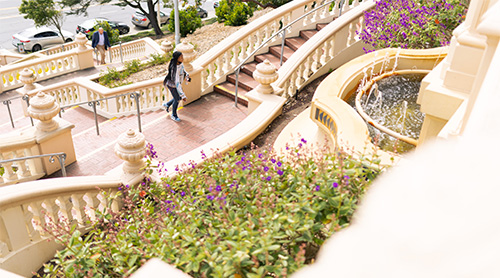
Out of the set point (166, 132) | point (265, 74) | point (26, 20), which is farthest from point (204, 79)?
point (26, 20)

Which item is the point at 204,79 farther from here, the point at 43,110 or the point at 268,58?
the point at 43,110

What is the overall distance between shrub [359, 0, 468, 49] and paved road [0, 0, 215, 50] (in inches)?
977

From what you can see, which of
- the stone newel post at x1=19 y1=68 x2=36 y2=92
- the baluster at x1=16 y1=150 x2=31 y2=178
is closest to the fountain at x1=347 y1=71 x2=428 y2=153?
the baluster at x1=16 y1=150 x2=31 y2=178

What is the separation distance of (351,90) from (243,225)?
4437 millimetres

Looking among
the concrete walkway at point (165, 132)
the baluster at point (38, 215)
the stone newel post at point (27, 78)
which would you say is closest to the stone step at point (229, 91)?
the concrete walkway at point (165, 132)

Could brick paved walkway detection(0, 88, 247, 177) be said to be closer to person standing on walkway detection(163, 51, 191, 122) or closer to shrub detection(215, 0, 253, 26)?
person standing on walkway detection(163, 51, 191, 122)

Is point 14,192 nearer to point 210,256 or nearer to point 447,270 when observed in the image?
point 210,256

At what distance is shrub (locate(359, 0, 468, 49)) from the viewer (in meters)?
9.09

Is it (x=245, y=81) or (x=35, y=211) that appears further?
(x=245, y=81)

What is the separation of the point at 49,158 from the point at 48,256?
2.19 meters

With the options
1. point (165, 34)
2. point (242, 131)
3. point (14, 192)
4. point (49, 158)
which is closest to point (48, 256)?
point (14, 192)

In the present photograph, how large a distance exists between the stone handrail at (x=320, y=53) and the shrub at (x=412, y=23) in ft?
1.50

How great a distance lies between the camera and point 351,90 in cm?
715

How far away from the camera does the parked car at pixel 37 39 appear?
2606 centimetres
